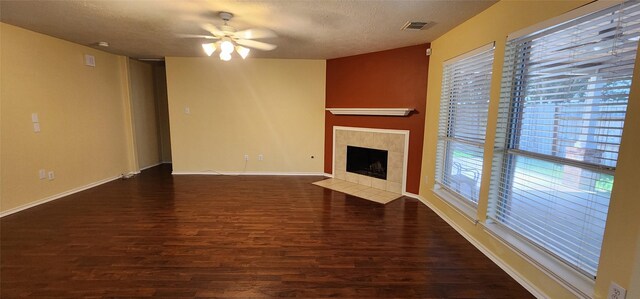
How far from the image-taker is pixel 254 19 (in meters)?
2.86

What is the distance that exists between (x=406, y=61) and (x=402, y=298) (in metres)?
3.29

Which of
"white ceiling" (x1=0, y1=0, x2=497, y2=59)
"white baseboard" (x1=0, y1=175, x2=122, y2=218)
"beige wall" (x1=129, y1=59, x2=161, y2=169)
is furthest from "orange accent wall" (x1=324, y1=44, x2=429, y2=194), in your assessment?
"white baseboard" (x1=0, y1=175, x2=122, y2=218)

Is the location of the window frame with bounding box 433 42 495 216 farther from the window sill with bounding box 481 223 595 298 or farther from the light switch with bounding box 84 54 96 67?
the light switch with bounding box 84 54 96 67

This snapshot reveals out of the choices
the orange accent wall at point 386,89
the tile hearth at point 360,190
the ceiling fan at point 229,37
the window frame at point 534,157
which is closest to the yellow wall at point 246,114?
the orange accent wall at point 386,89

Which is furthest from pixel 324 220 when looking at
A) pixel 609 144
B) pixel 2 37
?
pixel 2 37

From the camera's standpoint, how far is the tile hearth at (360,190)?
4.04 metres

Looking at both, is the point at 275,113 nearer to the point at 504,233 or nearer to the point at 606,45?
the point at 504,233

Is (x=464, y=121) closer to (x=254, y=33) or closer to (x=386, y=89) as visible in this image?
(x=386, y=89)

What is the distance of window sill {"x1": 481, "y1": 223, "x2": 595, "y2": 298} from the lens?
5.33ft

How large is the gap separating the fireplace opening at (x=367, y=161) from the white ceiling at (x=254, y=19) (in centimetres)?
179

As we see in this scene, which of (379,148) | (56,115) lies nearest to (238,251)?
(379,148)

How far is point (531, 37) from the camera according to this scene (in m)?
2.03

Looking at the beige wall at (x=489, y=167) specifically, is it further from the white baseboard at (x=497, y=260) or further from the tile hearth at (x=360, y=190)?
the tile hearth at (x=360, y=190)

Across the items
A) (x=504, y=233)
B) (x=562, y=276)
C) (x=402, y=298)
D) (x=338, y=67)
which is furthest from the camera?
(x=338, y=67)
